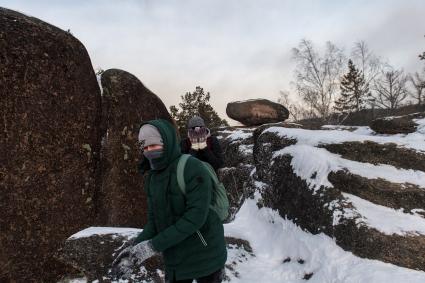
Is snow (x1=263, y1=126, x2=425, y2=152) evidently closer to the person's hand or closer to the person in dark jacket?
the person in dark jacket

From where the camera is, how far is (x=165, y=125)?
2.63 m

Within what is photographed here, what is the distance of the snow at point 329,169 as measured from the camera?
6.31 metres

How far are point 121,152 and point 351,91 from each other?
1561 inches

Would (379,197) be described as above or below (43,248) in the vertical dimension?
above

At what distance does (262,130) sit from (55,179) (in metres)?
4.82

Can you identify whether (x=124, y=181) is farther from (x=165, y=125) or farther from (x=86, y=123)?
(x=165, y=125)

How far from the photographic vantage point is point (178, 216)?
2605mm

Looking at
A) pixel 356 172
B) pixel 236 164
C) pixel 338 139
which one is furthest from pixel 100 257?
pixel 236 164

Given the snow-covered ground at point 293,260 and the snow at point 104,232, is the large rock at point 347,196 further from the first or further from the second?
the snow at point 104,232

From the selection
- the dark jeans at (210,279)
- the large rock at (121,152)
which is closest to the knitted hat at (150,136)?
the dark jeans at (210,279)

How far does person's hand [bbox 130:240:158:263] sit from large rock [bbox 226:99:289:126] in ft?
71.6

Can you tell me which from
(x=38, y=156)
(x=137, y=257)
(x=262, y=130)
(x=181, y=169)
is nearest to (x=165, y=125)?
(x=181, y=169)

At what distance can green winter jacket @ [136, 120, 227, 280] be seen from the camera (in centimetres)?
248

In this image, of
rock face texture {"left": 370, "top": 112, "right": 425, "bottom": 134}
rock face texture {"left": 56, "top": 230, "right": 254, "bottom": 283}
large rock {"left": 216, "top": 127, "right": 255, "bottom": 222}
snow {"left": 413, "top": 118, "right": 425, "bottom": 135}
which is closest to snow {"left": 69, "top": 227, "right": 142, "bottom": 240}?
rock face texture {"left": 56, "top": 230, "right": 254, "bottom": 283}
